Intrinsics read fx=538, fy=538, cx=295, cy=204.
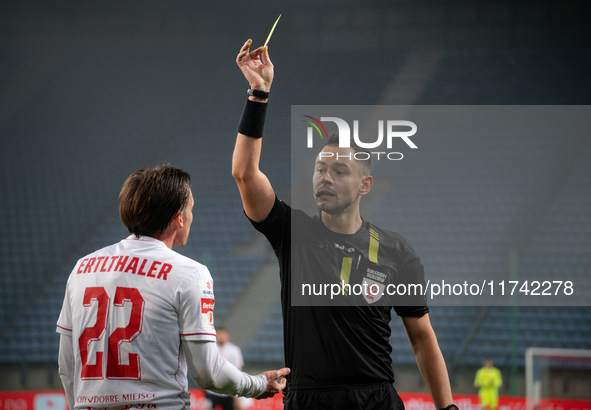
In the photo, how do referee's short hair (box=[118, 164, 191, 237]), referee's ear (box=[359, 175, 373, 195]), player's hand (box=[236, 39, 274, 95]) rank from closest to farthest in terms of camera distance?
referee's short hair (box=[118, 164, 191, 237]) < player's hand (box=[236, 39, 274, 95]) < referee's ear (box=[359, 175, 373, 195])

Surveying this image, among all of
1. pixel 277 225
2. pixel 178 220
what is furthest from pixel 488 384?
pixel 178 220

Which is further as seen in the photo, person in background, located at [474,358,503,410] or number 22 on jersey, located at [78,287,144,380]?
person in background, located at [474,358,503,410]

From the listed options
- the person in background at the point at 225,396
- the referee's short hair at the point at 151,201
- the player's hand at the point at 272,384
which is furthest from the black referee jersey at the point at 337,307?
the person in background at the point at 225,396

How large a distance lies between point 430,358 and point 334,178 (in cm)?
81

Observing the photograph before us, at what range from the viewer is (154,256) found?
5.35 feet

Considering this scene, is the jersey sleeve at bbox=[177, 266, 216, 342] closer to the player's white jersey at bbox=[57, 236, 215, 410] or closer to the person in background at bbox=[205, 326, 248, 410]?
the player's white jersey at bbox=[57, 236, 215, 410]

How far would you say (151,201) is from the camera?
5.46ft

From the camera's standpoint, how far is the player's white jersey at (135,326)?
5.15 ft

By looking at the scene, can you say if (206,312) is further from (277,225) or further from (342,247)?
(342,247)

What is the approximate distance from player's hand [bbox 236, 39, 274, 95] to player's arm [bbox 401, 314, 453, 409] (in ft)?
3.53

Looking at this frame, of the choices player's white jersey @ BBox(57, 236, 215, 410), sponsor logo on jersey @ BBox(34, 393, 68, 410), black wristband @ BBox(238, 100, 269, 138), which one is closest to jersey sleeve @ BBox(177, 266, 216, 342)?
player's white jersey @ BBox(57, 236, 215, 410)

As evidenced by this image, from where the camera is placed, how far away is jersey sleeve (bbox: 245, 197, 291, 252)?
6.47ft

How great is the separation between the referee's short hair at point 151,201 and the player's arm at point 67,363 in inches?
15.7

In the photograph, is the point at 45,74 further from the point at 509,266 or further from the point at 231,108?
the point at 509,266
